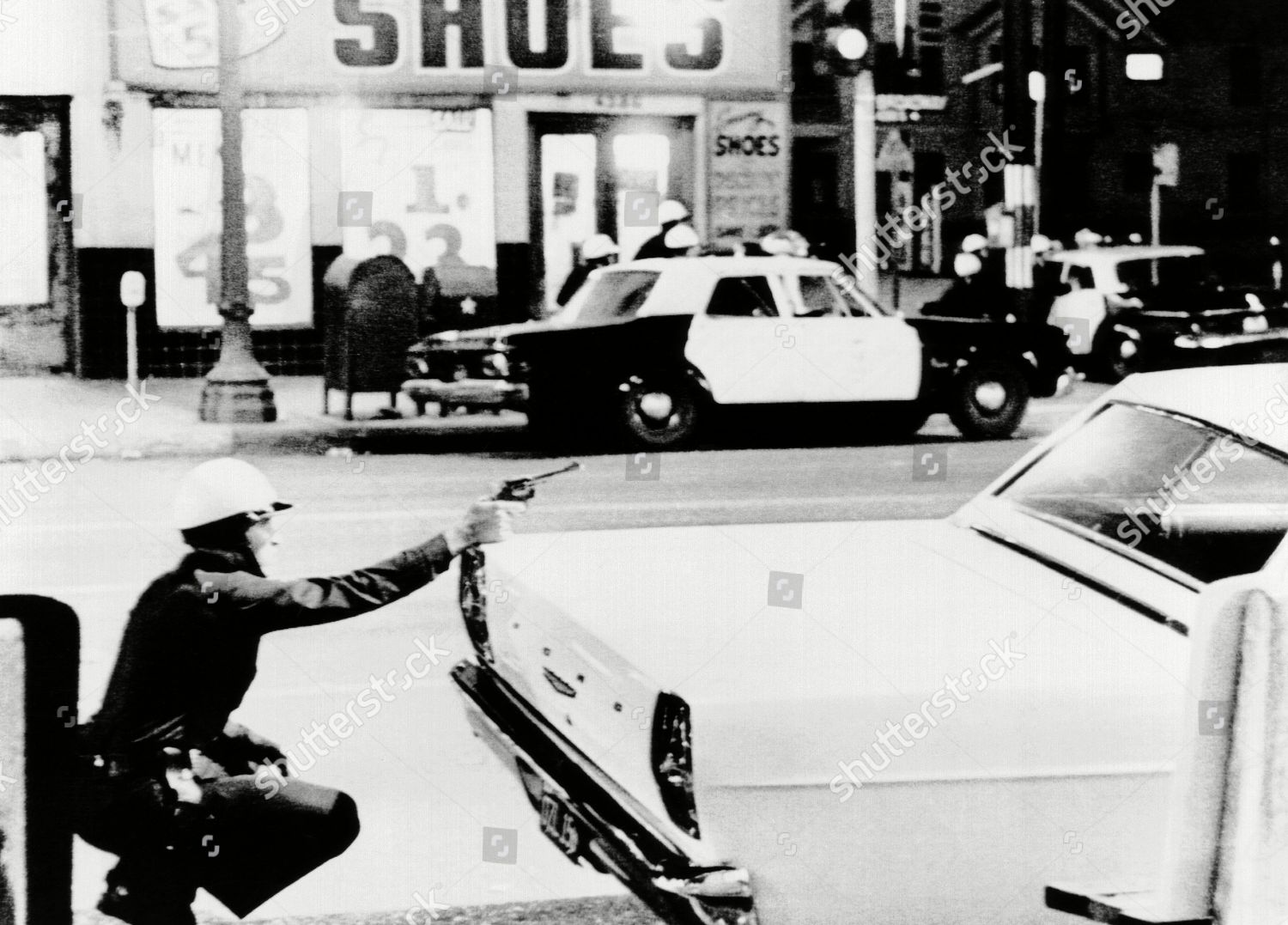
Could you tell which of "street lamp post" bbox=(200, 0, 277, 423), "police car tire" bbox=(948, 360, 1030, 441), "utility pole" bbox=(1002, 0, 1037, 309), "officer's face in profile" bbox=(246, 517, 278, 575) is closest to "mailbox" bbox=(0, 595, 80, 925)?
"officer's face in profile" bbox=(246, 517, 278, 575)

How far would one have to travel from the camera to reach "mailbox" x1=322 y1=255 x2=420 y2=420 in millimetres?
7242

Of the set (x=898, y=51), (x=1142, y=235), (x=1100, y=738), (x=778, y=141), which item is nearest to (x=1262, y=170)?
(x=1142, y=235)

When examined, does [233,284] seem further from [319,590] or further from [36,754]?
[36,754]

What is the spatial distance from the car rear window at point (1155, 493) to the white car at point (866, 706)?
0.04 m

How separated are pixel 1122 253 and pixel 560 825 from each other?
21.1ft

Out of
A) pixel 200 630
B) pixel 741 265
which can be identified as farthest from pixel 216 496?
pixel 741 265

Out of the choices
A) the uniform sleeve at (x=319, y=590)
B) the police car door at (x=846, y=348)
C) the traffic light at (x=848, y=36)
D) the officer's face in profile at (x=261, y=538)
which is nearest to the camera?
the uniform sleeve at (x=319, y=590)

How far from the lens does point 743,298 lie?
9.00 m

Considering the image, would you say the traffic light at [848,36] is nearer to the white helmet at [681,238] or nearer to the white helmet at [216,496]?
the white helmet at [681,238]

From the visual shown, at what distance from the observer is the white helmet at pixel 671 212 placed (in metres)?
8.01

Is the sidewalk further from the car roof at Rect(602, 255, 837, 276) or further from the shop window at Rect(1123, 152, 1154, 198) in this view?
the shop window at Rect(1123, 152, 1154, 198)

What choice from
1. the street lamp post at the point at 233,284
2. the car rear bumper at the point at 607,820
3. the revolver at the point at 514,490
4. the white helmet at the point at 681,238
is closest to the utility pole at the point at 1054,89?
the white helmet at the point at 681,238

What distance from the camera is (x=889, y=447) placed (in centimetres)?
827

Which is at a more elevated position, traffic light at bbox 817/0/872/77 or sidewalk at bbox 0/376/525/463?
traffic light at bbox 817/0/872/77
